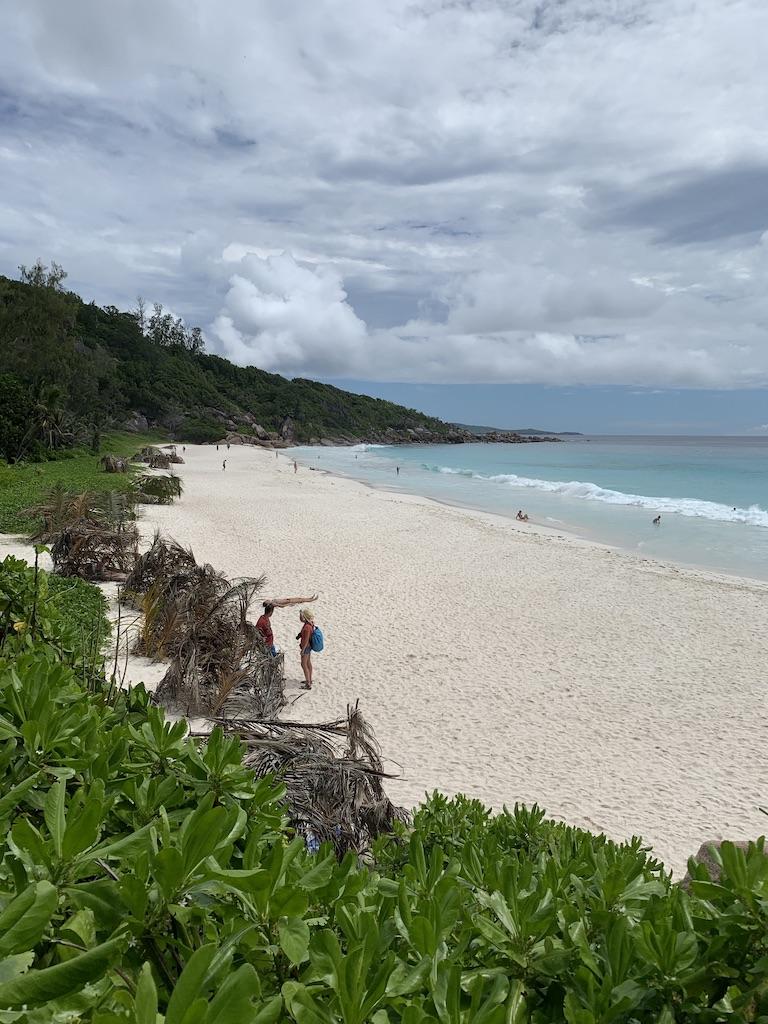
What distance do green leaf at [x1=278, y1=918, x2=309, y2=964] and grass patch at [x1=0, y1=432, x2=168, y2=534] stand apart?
15508 mm

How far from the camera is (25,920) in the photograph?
805 mm

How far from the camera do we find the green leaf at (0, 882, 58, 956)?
0.79 m

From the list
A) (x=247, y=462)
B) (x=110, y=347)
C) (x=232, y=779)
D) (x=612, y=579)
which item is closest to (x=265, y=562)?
(x=612, y=579)

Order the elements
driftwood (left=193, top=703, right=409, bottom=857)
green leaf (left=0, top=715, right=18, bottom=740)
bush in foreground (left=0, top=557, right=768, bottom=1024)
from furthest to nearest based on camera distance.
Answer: driftwood (left=193, top=703, right=409, bottom=857), green leaf (left=0, top=715, right=18, bottom=740), bush in foreground (left=0, top=557, right=768, bottom=1024)

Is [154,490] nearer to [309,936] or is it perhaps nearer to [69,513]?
[69,513]

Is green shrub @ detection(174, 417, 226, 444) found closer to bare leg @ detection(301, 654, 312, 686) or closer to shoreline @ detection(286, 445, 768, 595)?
shoreline @ detection(286, 445, 768, 595)

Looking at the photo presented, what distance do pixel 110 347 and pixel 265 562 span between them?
7960 centimetres

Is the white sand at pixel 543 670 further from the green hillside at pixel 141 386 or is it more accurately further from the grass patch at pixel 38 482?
the green hillside at pixel 141 386

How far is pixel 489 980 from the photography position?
1.12 meters

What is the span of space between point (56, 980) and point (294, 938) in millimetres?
380

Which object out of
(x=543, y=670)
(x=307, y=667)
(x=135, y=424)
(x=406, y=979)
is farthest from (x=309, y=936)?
(x=135, y=424)

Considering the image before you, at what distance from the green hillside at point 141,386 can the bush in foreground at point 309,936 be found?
101ft

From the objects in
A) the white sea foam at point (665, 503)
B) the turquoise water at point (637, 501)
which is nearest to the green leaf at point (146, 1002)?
the turquoise water at point (637, 501)

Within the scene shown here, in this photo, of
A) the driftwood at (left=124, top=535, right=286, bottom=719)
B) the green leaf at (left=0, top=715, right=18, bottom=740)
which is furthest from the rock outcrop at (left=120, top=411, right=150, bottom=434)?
the green leaf at (left=0, top=715, right=18, bottom=740)
